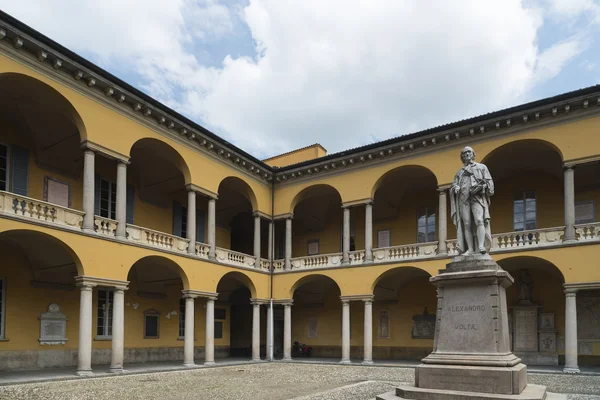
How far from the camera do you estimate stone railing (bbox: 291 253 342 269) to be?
76.6 ft

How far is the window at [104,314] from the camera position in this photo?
1980 centimetres

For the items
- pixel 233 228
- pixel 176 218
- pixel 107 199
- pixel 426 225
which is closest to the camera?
pixel 107 199

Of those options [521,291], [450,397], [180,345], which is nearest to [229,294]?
[180,345]

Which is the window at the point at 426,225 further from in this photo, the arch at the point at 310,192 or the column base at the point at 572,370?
the column base at the point at 572,370

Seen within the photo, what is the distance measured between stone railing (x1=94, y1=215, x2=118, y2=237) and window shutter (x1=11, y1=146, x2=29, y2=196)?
2901 mm

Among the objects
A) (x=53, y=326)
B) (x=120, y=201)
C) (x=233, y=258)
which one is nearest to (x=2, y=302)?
(x=53, y=326)

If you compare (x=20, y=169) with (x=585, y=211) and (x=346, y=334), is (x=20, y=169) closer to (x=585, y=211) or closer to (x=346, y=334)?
(x=346, y=334)

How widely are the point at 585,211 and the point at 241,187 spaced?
1544 cm

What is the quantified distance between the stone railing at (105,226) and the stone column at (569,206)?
16.1 m

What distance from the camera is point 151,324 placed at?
22453mm

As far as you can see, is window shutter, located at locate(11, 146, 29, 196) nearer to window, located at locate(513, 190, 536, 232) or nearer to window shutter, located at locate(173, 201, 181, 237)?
window shutter, located at locate(173, 201, 181, 237)

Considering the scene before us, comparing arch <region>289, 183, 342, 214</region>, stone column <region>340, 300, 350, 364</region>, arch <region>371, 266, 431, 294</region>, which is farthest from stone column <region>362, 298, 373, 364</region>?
arch <region>289, 183, 342, 214</region>

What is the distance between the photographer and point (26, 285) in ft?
57.0

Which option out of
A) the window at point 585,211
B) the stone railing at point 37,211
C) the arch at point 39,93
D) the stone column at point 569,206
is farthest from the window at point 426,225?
the arch at point 39,93
